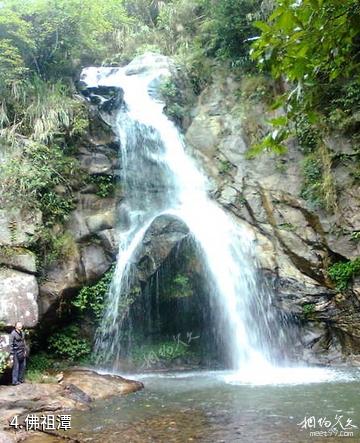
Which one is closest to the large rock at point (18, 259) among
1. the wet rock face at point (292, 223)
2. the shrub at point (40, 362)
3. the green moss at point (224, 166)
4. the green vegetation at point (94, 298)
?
the green vegetation at point (94, 298)

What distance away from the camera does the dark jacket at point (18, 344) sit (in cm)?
829

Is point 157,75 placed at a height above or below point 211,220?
above

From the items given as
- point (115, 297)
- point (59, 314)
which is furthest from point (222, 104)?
point (59, 314)

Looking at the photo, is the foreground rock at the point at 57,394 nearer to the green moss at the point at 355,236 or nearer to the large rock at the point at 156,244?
the large rock at the point at 156,244

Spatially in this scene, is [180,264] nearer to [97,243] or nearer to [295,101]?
[97,243]

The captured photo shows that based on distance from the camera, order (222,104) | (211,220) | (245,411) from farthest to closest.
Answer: (222,104)
(211,220)
(245,411)

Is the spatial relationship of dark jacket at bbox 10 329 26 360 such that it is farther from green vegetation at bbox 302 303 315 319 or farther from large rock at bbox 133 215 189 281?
green vegetation at bbox 302 303 315 319

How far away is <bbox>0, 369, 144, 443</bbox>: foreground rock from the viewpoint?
661 centimetres

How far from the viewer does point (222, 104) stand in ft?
48.9

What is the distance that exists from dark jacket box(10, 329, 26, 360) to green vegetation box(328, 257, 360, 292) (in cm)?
723

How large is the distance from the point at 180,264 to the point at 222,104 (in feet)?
20.4

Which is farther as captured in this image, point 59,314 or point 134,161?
point 134,161

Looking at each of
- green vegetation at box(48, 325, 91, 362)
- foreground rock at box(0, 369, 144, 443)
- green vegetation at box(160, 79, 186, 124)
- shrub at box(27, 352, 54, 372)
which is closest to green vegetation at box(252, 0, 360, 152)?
foreground rock at box(0, 369, 144, 443)

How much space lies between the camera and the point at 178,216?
11828 millimetres
